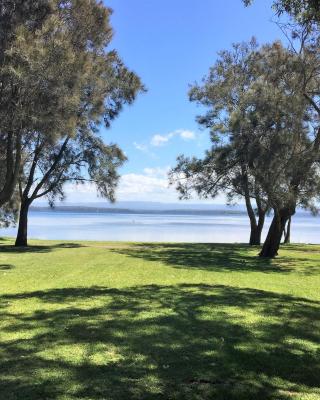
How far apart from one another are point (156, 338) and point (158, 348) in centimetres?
49

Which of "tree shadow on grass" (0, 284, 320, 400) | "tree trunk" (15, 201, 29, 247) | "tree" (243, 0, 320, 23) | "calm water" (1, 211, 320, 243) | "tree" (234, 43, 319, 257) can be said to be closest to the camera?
"tree shadow on grass" (0, 284, 320, 400)

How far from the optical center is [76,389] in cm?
487

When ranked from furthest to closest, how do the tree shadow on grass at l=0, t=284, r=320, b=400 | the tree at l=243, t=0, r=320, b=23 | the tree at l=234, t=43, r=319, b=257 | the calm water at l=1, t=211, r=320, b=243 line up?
the calm water at l=1, t=211, r=320, b=243 → the tree at l=234, t=43, r=319, b=257 → the tree at l=243, t=0, r=320, b=23 → the tree shadow on grass at l=0, t=284, r=320, b=400

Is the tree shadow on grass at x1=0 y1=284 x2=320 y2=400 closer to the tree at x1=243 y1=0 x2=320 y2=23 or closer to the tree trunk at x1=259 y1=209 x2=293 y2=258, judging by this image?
the tree at x1=243 y1=0 x2=320 y2=23

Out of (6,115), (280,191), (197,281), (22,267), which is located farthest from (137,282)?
(280,191)

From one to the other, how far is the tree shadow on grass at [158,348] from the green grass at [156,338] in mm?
13

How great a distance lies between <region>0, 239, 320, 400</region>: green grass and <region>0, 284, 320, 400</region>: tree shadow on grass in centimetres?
1

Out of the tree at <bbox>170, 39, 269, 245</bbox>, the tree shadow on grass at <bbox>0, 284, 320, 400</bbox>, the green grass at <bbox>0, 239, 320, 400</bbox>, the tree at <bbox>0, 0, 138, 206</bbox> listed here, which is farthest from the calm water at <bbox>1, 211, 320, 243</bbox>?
the tree shadow on grass at <bbox>0, 284, 320, 400</bbox>

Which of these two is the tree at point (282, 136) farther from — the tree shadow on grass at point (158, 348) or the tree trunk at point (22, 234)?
the tree trunk at point (22, 234)

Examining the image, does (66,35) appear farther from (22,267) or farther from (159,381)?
(159,381)

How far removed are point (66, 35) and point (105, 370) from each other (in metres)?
12.6

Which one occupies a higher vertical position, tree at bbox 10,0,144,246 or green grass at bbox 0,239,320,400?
tree at bbox 10,0,144,246

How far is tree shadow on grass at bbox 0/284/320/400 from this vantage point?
5004 millimetres

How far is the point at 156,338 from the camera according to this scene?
6.95m
